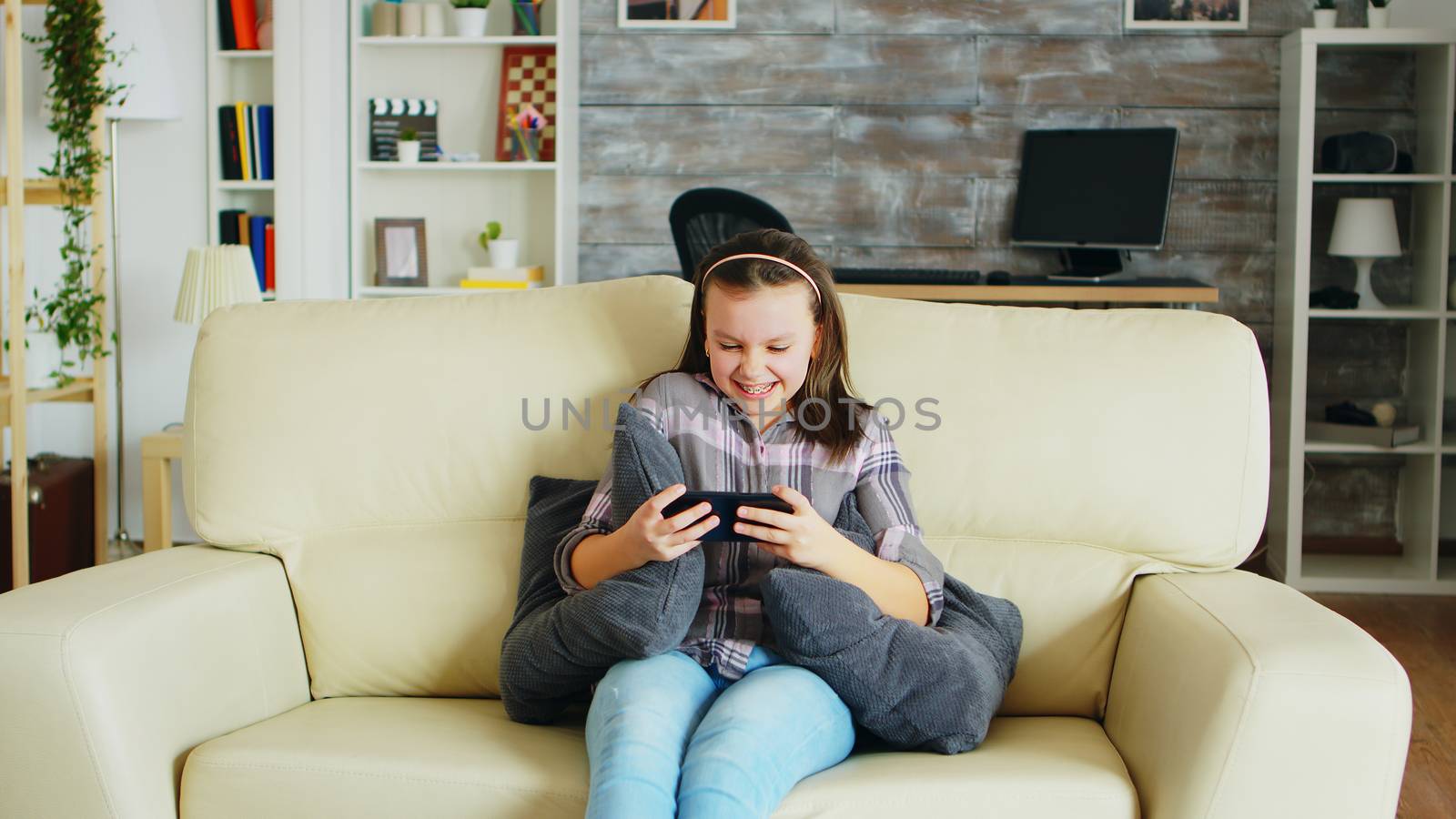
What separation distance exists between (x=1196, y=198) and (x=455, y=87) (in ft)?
7.69

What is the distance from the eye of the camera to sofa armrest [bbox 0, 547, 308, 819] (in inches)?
50.5

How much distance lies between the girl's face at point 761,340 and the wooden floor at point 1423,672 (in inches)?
37.3

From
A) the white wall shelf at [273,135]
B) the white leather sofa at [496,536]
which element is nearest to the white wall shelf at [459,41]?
the white wall shelf at [273,135]

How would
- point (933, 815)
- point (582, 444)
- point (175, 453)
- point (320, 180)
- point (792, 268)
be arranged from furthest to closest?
point (320, 180) → point (175, 453) → point (582, 444) → point (792, 268) → point (933, 815)

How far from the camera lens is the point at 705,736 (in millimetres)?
1261

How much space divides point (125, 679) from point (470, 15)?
2.90 meters

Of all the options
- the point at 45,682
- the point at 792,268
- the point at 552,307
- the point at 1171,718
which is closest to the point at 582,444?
the point at 552,307

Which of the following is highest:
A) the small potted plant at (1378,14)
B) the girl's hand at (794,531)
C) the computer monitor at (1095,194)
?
the small potted plant at (1378,14)

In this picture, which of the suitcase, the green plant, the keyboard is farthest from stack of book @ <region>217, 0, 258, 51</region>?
the keyboard

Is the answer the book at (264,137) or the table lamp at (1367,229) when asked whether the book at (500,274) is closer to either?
the book at (264,137)

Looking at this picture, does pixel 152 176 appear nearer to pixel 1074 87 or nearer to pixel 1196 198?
pixel 1074 87

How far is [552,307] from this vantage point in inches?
69.2

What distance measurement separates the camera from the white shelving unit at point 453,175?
3859mm

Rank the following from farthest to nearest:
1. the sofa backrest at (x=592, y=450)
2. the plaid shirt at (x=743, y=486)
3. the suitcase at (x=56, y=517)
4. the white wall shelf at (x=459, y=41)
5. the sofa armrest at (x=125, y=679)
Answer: the white wall shelf at (x=459, y=41), the suitcase at (x=56, y=517), the sofa backrest at (x=592, y=450), the plaid shirt at (x=743, y=486), the sofa armrest at (x=125, y=679)
